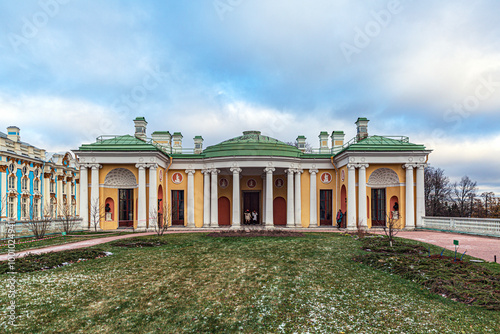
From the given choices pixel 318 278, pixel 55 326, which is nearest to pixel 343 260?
pixel 318 278

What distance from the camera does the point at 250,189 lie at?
2786cm

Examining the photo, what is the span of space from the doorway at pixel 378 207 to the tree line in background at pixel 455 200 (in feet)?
75.5

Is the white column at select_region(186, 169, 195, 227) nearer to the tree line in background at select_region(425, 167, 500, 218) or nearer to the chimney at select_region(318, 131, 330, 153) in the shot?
the chimney at select_region(318, 131, 330, 153)

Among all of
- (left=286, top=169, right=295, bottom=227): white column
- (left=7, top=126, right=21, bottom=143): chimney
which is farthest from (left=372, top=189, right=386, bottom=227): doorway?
(left=7, top=126, right=21, bottom=143): chimney

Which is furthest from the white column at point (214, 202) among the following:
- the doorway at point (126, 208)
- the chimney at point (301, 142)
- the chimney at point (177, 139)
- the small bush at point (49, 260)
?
the small bush at point (49, 260)

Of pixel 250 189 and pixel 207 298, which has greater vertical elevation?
pixel 250 189

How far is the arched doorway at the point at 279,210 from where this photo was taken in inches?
1079

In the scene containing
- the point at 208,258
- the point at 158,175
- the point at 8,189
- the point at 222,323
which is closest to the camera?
the point at 222,323

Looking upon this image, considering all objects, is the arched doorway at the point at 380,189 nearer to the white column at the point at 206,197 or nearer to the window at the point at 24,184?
the white column at the point at 206,197

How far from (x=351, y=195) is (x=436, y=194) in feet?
98.5

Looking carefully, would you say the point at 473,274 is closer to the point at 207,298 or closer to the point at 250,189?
the point at 207,298

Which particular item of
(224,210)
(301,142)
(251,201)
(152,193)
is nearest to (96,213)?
(152,193)

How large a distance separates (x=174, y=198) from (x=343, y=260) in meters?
18.1

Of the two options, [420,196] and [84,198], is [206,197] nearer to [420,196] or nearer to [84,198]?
[84,198]
